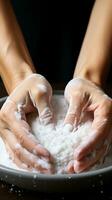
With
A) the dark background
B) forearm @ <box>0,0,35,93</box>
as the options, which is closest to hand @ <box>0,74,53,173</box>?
forearm @ <box>0,0,35,93</box>

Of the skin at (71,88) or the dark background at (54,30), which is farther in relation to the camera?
the dark background at (54,30)

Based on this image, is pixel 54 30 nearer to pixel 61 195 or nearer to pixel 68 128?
pixel 68 128

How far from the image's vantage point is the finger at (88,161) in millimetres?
678

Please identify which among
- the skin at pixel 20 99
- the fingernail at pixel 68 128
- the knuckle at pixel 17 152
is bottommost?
the fingernail at pixel 68 128

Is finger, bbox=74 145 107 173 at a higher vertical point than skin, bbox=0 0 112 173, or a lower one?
lower

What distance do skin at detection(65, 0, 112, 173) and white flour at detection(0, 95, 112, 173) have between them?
0.01m

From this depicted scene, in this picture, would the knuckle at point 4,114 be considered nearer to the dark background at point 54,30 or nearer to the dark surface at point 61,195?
the dark surface at point 61,195

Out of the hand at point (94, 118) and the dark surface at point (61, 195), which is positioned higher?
the hand at point (94, 118)

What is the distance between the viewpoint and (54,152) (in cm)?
70

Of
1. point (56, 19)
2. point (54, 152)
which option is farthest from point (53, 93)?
point (56, 19)

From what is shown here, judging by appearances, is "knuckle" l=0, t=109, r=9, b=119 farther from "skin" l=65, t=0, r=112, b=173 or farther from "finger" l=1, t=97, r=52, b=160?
"skin" l=65, t=0, r=112, b=173

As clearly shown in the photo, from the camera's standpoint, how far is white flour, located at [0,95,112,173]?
2.30ft

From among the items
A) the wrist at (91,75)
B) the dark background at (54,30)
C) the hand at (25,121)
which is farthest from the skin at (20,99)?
the dark background at (54,30)

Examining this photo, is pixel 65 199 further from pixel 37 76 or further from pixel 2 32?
pixel 2 32
